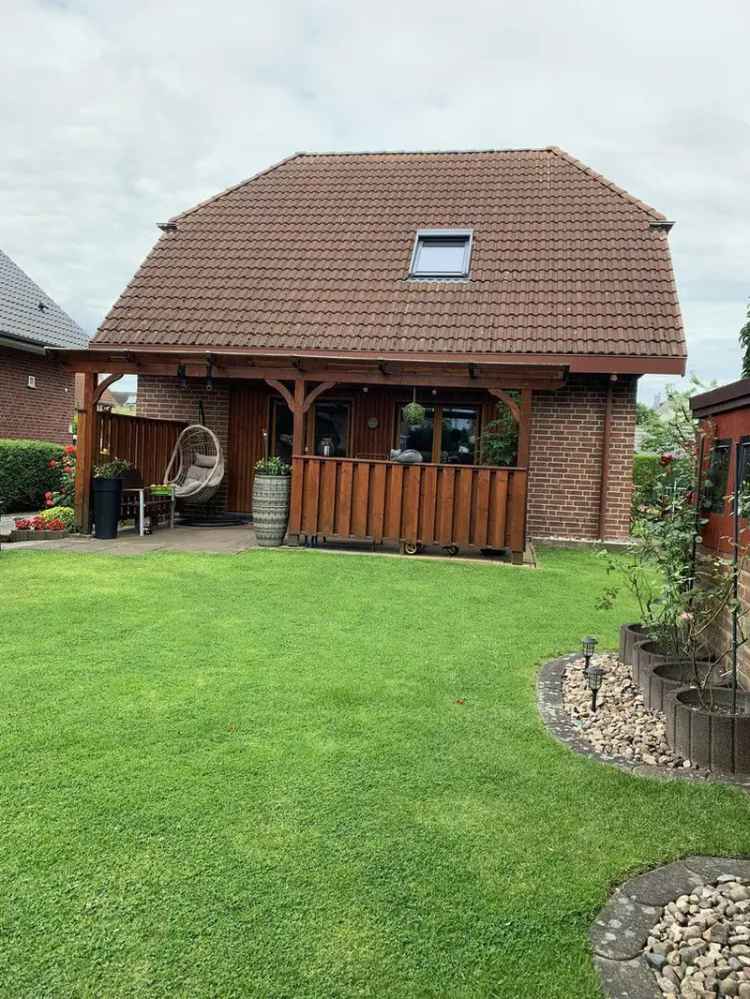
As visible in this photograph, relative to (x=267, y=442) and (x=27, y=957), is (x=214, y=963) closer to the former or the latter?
(x=27, y=957)

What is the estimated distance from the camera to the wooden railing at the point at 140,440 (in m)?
10.5

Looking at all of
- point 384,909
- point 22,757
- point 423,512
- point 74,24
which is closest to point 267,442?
point 423,512

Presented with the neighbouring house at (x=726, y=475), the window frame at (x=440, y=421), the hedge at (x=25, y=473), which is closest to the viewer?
the neighbouring house at (x=726, y=475)

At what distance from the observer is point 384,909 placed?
2.18 metres

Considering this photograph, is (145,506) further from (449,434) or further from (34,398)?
(34,398)

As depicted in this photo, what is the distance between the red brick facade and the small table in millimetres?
5549

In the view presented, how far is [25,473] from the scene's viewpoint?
44.7 ft

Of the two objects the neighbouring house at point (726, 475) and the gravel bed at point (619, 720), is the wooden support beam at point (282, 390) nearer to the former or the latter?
the neighbouring house at point (726, 475)

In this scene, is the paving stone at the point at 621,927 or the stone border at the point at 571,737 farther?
the stone border at the point at 571,737

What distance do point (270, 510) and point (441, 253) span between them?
573cm

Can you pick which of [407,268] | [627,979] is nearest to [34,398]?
[407,268]

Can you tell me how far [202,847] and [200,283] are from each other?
1127 centimetres

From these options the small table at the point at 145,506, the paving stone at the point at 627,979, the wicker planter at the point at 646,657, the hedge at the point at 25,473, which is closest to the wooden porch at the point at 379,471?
the small table at the point at 145,506

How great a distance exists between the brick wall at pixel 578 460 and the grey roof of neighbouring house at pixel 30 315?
10676 mm
